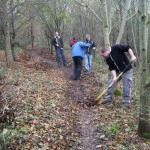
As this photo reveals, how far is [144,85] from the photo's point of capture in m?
5.96

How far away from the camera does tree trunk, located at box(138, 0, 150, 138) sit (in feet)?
18.7

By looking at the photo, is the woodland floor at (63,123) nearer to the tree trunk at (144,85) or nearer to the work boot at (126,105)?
the work boot at (126,105)

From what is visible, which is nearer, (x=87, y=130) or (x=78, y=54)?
(x=87, y=130)

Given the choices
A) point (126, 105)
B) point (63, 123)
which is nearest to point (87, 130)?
point (63, 123)

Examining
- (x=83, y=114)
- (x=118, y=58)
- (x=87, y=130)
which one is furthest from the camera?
(x=118, y=58)

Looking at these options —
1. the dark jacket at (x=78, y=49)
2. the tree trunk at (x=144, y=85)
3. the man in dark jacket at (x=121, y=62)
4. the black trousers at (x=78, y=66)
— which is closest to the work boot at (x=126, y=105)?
the man in dark jacket at (x=121, y=62)

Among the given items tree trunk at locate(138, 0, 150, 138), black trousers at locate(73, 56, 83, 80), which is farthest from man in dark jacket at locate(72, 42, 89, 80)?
tree trunk at locate(138, 0, 150, 138)

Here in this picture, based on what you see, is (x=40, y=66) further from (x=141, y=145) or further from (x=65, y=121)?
(x=141, y=145)

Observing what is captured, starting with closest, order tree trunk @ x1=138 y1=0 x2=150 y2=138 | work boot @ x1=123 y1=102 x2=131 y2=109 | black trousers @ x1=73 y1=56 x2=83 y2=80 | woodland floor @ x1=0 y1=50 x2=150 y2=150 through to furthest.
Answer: woodland floor @ x1=0 y1=50 x2=150 y2=150 < tree trunk @ x1=138 y1=0 x2=150 y2=138 < work boot @ x1=123 y1=102 x2=131 y2=109 < black trousers @ x1=73 y1=56 x2=83 y2=80

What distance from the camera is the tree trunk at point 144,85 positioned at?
570cm

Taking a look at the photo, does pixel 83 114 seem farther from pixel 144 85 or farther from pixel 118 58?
pixel 144 85

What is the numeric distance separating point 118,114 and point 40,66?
30.8 ft

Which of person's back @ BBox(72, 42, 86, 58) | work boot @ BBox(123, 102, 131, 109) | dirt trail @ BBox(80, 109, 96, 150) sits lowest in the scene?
dirt trail @ BBox(80, 109, 96, 150)

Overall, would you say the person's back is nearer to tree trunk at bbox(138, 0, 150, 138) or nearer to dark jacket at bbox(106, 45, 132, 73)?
dark jacket at bbox(106, 45, 132, 73)
